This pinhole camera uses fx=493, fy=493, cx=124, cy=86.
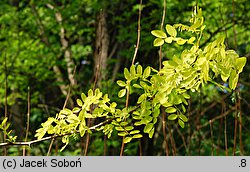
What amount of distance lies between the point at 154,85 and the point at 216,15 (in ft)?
10.9

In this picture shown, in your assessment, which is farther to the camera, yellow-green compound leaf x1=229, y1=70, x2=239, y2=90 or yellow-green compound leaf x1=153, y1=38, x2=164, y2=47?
yellow-green compound leaf x1=153, y1=38, x2=164, y2=47

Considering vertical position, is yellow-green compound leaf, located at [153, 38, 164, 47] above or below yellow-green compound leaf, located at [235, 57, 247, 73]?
above

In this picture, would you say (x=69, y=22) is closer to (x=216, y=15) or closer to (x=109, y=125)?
(x=216, y=15)

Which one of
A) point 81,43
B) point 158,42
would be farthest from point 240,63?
point 81,43

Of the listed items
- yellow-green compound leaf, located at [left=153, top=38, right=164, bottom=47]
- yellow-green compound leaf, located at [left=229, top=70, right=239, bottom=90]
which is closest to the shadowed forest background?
yellow-green compound leaf, located at [left=153, top=38, right=164, bottom=47]

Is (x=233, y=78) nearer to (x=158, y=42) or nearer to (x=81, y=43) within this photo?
(x=158, y=42)

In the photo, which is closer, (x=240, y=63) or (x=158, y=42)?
(x=240, y=63)

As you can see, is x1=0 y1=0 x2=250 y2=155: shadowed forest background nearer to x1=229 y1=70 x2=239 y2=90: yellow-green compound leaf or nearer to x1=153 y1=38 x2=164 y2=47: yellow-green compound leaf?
x1=153 y1=38 x2=164 y2=47: yellow-green compound leaf

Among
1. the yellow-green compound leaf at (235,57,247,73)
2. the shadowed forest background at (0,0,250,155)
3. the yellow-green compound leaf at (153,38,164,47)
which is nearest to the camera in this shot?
the yellow-green compound leaf at (235,57,247,73)

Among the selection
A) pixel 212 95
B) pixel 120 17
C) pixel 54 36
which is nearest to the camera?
pixel 120 17

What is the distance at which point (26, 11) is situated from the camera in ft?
16.8

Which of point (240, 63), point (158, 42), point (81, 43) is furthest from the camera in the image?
point (81, 43)

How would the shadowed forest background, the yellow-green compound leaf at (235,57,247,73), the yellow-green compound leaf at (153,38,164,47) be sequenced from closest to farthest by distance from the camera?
the yellow-green compound leaf at (235,57,247,73), the yellow-green compound leaf at (153,38,164,47), the shadowed forest background
